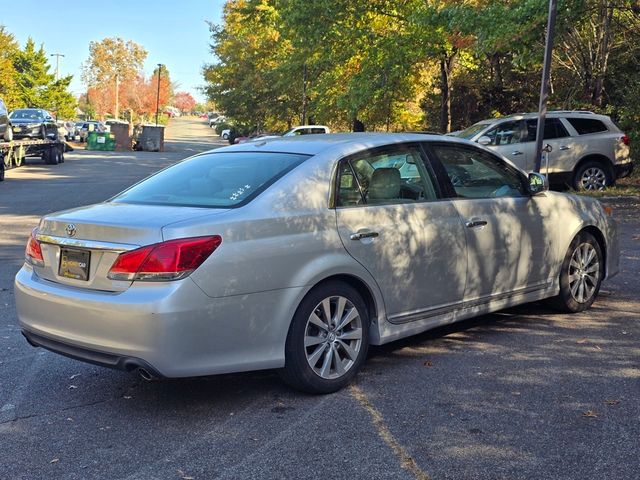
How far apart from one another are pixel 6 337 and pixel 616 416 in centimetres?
451

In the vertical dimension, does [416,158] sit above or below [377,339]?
above

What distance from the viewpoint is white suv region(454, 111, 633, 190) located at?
15477mm

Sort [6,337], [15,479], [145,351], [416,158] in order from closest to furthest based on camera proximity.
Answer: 1. [15,479]
2. [145,351]
3. [416,158]
4. [6,337]

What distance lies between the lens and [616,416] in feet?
13.4

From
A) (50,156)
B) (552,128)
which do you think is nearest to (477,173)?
(552,128)

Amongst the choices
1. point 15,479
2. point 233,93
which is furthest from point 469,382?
point 233,93

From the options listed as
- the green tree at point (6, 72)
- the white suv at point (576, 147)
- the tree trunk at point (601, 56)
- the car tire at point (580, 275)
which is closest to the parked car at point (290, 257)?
the car tire at point (580, 275)

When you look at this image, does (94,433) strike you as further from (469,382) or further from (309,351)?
(469,382)

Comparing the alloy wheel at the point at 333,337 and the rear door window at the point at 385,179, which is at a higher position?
the rear door window at the point at 385,179

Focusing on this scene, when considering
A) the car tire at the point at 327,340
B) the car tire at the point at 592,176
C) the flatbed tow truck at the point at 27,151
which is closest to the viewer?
the car tire at the point at 327,340

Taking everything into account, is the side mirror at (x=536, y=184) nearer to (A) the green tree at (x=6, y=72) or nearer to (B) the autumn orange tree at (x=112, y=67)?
(A) the green tree at (x=6, y=72)

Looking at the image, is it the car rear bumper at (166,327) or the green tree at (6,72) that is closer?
the car rear bumper at (166,327)

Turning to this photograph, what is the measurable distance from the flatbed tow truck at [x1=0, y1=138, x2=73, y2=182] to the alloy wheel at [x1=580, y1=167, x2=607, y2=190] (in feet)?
54.4

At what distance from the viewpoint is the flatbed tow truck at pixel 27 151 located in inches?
930
